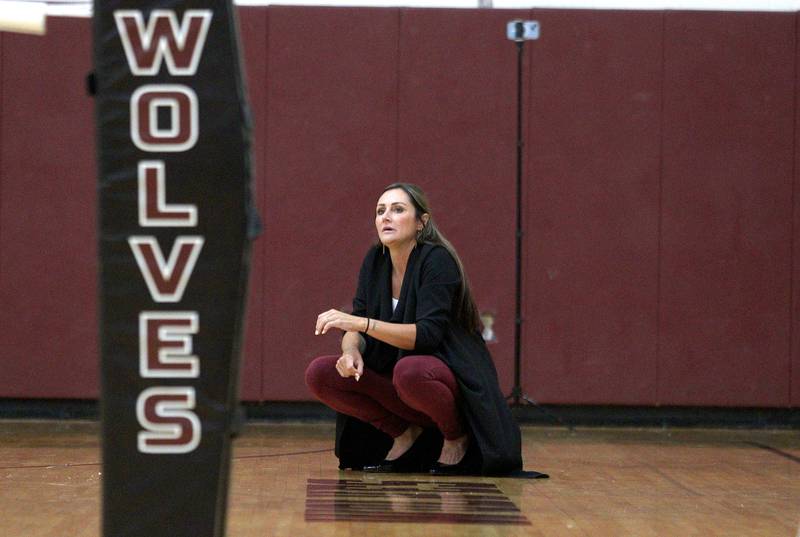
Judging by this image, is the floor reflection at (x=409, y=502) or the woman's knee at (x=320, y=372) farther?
the woman's knee at (x=320, y=372)

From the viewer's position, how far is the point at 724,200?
584cm

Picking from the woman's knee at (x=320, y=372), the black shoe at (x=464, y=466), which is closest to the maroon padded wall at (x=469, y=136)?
the black shoe at (x=464, y=466)

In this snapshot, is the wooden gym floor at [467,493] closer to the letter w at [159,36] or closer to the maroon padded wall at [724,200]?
the maroon padded wall at [724,200]

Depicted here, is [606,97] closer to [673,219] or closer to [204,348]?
[673,219]

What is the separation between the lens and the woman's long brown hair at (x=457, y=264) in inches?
150

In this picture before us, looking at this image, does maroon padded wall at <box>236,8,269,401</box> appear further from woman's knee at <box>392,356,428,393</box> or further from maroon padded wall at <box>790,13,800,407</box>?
maroon padded wall at <box>790,13,800,407</box>

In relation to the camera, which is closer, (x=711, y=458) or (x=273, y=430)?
(x=711, y=458)

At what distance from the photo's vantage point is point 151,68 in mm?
1816

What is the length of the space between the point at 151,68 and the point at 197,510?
70cm

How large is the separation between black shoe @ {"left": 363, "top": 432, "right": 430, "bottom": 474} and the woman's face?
0.66 m

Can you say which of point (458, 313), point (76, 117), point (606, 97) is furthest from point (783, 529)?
point (76, 117)

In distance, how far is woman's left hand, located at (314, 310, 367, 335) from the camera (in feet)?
11.6

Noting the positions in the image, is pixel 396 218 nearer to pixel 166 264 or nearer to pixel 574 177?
pixel 166 264

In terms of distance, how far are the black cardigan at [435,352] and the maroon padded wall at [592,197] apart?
2.03 m
